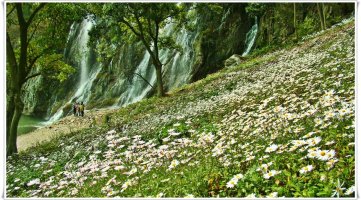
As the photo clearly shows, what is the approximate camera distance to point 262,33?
36750 millimetres

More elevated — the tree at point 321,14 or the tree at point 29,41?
the tree at point 321,14

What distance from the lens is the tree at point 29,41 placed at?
591 inches

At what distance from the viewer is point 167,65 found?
38.3 metres

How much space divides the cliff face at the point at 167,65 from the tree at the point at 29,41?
37.9 ft

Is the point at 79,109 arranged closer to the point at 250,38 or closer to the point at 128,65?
the point at 128,65

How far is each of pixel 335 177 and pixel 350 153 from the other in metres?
0.65

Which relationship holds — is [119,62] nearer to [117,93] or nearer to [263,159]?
[117,93]

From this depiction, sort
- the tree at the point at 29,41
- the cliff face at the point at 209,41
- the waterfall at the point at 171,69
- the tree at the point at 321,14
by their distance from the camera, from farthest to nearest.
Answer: the waterfall at the point at 171,69 < the cliff face at the point at 209,41 < the tree at the point at 321,14 < the tree at the point at 29,41

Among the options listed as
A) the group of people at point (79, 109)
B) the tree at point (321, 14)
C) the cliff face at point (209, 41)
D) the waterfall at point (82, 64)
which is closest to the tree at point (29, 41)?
the cliff face at point (209, 41)

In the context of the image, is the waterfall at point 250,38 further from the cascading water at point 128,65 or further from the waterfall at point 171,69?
the waterfall at point 171,69

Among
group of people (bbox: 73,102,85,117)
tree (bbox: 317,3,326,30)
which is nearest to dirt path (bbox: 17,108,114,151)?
group of people (bbox: 73,102,85,117)

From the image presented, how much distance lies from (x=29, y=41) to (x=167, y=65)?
70.6 feet

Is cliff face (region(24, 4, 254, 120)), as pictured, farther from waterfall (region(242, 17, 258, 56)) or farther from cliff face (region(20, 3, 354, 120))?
waterfall (region(242, 17, 258, 56))

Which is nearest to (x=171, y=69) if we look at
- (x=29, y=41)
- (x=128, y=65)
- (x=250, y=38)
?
(x=128, y=65)
